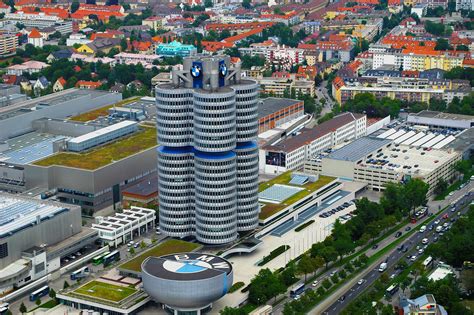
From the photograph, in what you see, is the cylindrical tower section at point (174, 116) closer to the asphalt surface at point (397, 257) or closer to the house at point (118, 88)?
the asphalt surface at point (397, 257)

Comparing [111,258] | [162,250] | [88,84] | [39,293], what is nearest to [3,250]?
[39,293]

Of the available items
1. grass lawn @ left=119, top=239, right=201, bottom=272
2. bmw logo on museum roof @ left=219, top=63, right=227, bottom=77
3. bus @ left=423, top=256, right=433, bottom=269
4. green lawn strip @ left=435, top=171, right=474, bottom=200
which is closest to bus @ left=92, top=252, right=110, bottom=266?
grass lawn @ left=119, top=239, right=201, bottom=272

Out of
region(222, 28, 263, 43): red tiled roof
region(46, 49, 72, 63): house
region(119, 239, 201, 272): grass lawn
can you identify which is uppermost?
region(222, 28, 263, 43): red tiled roof

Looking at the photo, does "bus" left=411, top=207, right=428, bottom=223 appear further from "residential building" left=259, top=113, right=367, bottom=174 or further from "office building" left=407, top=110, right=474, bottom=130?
"office building" left=407, top=110, right=474, bottom=130

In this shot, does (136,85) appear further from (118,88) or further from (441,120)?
(441,120)

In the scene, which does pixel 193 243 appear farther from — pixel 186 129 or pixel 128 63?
pixel 128 63

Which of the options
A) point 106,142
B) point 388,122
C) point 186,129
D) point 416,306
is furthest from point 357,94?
point 416,306
